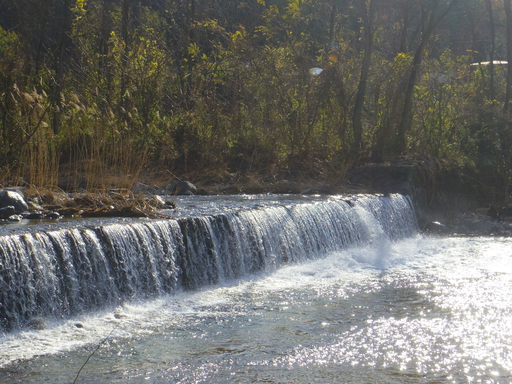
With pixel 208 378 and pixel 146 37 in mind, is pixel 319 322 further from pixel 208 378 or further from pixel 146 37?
pixel 146 37

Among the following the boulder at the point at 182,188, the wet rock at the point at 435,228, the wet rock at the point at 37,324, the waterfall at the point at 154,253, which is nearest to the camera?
the wet rock at the point at 37,324

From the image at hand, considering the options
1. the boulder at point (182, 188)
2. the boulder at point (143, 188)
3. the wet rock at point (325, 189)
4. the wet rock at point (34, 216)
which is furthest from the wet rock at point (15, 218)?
the wet rock at point (325, 189)

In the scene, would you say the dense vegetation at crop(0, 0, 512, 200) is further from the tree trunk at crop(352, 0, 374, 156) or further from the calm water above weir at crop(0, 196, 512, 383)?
the calm water above weir at crop(0, 196, 512, 383)

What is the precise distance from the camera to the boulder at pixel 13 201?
759 cm

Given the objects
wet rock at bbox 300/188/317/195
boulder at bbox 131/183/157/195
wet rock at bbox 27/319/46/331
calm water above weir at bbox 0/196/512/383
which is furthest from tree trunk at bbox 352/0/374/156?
wet rock at bbox 27/319/46/331

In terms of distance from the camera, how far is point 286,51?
14.0 meters

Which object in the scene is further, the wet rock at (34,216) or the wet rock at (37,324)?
the wet rock at (34,216)

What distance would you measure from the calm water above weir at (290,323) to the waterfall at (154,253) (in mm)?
29

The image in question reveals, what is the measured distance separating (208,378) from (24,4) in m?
13.4

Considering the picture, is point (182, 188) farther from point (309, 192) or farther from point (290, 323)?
point (290, 323)

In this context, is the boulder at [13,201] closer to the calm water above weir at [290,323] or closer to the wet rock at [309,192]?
the calm water above weir at [290,323]

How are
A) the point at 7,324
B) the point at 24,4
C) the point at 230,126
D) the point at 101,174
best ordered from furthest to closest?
1. the point at 24,4
2. the point at 230,126
3. the point at 101,174
4. the point at 7,324

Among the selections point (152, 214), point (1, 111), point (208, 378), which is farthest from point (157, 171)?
point (208, 378)

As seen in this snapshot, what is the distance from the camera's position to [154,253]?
22.3ft
